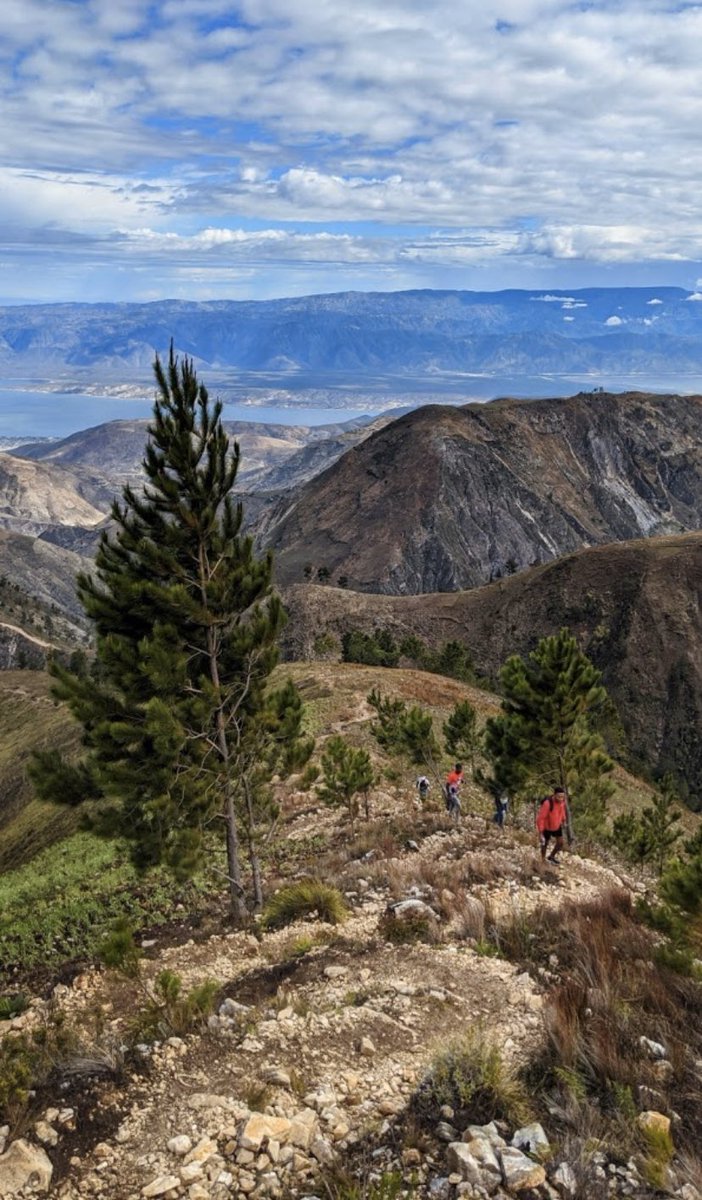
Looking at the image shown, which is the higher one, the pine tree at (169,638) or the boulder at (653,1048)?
the pine tree at (169,638)

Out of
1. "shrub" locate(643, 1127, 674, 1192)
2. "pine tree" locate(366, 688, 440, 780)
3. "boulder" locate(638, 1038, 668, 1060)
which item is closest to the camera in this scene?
"shrub" locate(643, 1127, 674, 1192)

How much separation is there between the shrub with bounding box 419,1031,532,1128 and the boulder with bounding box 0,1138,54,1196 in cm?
382

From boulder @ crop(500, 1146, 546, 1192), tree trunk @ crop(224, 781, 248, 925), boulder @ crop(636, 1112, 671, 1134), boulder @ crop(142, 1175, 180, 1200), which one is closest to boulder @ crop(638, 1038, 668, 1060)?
boulder @ crop(636, 1112, 671, 1134)

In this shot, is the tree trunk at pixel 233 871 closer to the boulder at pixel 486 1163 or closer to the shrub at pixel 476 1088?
the shrub at pixel 476 1088

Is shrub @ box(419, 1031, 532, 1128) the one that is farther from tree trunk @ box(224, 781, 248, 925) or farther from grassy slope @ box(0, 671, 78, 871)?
grassy slope @ box(0, 671, 78, 871)

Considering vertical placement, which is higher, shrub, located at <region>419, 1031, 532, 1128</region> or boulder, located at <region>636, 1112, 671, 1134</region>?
boulder, located at <region>636, 1112, 671, 1134</region>

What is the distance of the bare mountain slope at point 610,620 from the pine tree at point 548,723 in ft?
256

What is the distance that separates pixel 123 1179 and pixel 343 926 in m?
6.97

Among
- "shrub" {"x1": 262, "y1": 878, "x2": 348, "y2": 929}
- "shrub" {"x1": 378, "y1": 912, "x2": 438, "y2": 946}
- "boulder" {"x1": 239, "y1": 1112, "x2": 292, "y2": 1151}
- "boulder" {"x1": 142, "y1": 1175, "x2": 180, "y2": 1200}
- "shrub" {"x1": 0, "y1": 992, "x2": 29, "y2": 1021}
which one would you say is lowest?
"shrub" {"x1": 0, "y1": 992, "x2": 29, "y2": 1021}

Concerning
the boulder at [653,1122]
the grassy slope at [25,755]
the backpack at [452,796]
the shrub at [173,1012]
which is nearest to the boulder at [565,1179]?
the boulder at [653,1122]

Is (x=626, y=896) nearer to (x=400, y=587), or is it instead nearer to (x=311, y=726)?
(x=311, y=726)

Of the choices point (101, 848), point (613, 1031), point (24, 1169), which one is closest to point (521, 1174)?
point (613, 1031)

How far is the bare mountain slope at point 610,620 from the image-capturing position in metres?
106

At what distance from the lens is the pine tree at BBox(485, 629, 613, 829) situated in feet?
84.1
